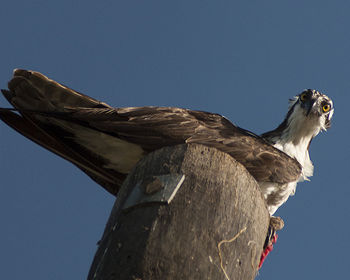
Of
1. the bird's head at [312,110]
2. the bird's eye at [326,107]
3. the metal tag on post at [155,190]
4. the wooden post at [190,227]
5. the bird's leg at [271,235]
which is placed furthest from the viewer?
the bird's eye at [326,107]

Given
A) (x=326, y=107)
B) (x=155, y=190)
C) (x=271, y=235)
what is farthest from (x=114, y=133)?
(x=326, y=107)

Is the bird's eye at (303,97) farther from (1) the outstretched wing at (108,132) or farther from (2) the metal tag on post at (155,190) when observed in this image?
(2) the metal tag on post at (155,190)

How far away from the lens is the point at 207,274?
9.58ft

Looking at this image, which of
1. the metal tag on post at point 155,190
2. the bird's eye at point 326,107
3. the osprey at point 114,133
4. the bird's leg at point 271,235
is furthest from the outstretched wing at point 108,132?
the bird's eye at point 326,107

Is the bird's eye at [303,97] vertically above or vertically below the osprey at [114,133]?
above

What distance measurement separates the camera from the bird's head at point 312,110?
22.9 feet

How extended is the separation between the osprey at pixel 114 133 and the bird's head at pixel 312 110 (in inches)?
58.1

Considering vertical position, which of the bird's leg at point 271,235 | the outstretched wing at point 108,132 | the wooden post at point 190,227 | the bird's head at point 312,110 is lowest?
the wooden post at point 190,227

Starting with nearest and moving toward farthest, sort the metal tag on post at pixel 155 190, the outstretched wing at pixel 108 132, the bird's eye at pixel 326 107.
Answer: the metal tag on post at pixel 155 190 → the outstretched wing at pixel 108 132 → the bird's eye at pixel 326 107

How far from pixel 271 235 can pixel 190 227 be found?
5.64 ft

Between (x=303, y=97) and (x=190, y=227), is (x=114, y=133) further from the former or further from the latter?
(x=303, y=97)

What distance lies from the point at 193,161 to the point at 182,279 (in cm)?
97

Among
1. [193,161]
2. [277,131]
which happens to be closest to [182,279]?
[193,161]

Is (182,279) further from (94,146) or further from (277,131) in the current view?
(277,131)
